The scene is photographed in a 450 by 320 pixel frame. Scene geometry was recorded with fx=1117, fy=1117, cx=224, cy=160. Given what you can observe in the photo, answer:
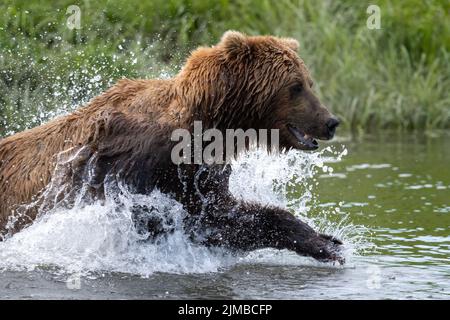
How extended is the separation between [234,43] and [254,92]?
353 mm

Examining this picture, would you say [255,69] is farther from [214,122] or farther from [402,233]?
[402,233]

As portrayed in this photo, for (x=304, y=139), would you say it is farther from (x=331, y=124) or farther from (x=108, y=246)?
(x=108, y=246)

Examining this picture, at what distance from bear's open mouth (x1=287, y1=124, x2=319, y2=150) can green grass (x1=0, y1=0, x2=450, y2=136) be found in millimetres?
4952

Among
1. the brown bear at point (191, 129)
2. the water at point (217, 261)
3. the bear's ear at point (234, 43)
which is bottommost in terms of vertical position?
the water at point (217, 261)

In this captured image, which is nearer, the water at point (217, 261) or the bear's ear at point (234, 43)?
the water at point (217, 261)

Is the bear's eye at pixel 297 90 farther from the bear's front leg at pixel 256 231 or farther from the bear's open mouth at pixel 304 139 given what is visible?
the bear's front leg at pixel 256 231

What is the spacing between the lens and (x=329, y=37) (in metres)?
14.6

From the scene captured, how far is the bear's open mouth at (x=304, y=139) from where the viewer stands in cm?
756

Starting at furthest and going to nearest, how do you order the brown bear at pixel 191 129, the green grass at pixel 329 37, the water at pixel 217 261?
the green grass at pixel 329 37
the brown bear at pixel 191 129
the water at pixel 217 261

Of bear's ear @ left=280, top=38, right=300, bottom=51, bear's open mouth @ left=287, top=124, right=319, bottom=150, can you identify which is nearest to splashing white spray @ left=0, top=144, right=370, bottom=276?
bear's open mouth @ left=287, top=124, right=319, bottom=150

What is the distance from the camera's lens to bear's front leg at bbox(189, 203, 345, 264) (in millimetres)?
7555

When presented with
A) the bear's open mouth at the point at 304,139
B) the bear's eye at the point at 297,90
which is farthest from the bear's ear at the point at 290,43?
the bear's open mouth at the point at 304,139

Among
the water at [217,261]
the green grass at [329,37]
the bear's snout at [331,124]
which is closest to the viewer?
the water at [217,261]
